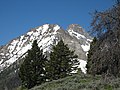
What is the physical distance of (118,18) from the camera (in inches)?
546

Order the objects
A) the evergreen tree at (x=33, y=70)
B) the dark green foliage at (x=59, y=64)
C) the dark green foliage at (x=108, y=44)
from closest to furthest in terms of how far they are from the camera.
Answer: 1. the dark green foliage at (x=108, y=44)
2. the evergreen tree at (x=33, y=70)
3. the dark green foliage at (x=59, y=64)

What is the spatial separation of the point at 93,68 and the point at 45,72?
124 feet

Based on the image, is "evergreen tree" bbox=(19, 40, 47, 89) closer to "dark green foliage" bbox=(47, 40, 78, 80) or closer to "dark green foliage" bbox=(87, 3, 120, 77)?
"dark green foliage" bbox=(47, 40, 78, 80)

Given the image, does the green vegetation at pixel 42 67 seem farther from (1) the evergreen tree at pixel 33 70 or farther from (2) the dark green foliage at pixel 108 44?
(2) the dark green foliage at pixel 108 44

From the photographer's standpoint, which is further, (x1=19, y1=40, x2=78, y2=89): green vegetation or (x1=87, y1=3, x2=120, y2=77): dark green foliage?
(x1=19, y1=40, x2=78, y2=89): green vegetation

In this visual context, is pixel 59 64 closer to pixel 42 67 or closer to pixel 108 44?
pixel 42 67

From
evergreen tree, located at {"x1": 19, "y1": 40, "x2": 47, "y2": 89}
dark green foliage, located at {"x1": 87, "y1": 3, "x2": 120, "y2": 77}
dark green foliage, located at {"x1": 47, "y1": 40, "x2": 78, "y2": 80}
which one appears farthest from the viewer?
dark green foliage, located at {"x1": 47, "y1": 40, "x2": 78, "y2": 80}

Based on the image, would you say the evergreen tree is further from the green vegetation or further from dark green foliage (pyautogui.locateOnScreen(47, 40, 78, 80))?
dark green foliage (pyautogui.locateOnScreen(47, 40, 78, 80))

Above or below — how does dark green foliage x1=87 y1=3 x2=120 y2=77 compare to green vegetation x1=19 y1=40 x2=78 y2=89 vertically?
below

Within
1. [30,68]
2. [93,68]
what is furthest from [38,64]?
[93,68]

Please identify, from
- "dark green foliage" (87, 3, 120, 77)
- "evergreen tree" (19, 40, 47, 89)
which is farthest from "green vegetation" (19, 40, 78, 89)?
"dark green foliage" (87, 3, 120, 77)

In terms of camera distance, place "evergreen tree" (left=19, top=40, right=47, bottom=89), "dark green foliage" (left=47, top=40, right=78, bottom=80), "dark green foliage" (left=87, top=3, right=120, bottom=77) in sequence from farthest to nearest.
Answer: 1. "dark green foliage" (left=47, top=40, right=78, bottom=80)
2. "evergreen tree" (left=19, top=40, right=47, bottom=89)
3. "dark green foliage" (left=87, top=3, right=120, bottom=77)

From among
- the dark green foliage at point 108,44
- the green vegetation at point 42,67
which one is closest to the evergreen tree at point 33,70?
the green vegetation at point 42,67

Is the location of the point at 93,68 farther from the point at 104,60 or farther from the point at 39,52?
the point at 39,52
